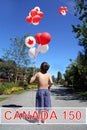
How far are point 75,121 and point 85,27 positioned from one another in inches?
830

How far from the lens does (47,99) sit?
8.61 meters

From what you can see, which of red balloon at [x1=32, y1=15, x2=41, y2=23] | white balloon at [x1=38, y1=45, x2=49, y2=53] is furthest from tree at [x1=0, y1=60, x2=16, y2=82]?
white balloon at [x1=38, y1=45, x2=49, y2=53]

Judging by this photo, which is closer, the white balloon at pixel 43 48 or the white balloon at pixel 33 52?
the white balloon at pixel 43 48

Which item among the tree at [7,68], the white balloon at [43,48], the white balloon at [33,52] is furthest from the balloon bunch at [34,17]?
the tree at [7,68]

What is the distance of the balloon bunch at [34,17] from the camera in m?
12.0

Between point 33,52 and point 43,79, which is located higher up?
point 33,52

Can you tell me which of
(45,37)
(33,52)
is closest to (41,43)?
(45,37)

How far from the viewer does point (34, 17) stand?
1202 cm

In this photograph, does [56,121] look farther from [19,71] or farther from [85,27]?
[19,71]

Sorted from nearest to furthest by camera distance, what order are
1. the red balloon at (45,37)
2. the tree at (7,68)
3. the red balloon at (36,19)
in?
the red balloon at (45,37)
the red balloon at (36,19)
the tree at (7,68)

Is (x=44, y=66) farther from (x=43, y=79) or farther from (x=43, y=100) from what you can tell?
(x=43, y=100)

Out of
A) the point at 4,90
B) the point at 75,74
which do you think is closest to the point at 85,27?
the point at 4,90

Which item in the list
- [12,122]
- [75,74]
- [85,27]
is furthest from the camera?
[75,74]

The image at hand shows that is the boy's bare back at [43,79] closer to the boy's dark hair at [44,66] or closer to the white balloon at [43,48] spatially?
the boy's dark hair at [44,66]
